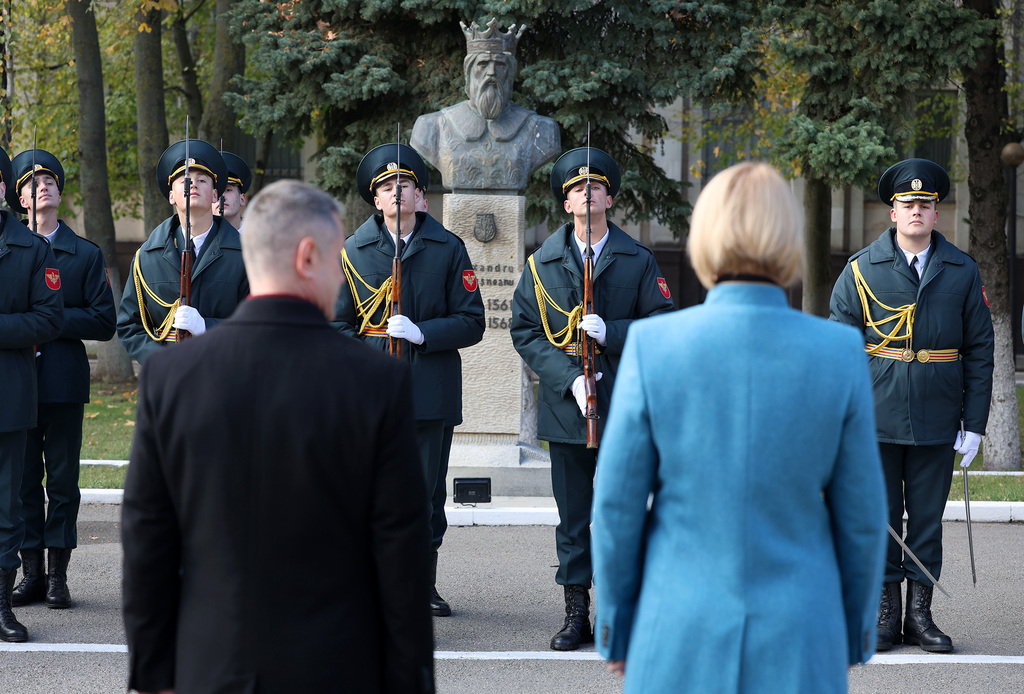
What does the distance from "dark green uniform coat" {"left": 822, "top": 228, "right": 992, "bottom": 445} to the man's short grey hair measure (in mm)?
3846

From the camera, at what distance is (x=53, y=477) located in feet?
20.4

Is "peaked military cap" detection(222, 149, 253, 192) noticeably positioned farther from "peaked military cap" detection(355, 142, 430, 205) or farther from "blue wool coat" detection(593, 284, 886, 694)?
"blue wool coat" detection(593, 284, 886, 694)

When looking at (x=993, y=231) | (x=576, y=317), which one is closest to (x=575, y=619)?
(x=576, y=317)

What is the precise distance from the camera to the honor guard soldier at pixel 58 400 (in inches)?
243

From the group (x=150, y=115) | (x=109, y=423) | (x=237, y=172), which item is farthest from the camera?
(x=150, y=115)

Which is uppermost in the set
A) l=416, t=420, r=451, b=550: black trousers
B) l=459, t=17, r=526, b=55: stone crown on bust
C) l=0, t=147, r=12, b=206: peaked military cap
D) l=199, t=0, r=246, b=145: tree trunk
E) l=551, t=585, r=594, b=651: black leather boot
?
l=199, t=0, r=246, b=145: tree trunk

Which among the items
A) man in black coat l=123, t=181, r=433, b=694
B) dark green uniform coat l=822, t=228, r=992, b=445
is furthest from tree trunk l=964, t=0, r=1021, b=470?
man in black coat l=123, t=181, r=433, b=694

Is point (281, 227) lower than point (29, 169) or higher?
lower

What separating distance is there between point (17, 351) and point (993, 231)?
927 centimetres

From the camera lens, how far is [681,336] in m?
2.54

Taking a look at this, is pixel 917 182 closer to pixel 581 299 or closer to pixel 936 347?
pixel 936 347

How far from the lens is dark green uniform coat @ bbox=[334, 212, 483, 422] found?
19.5 ft

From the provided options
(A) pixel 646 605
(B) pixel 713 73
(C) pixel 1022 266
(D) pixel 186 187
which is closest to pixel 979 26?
(B) pixel 713 73

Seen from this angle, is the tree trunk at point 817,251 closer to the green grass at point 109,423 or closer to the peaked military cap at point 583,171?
the green grass at point 109,423
